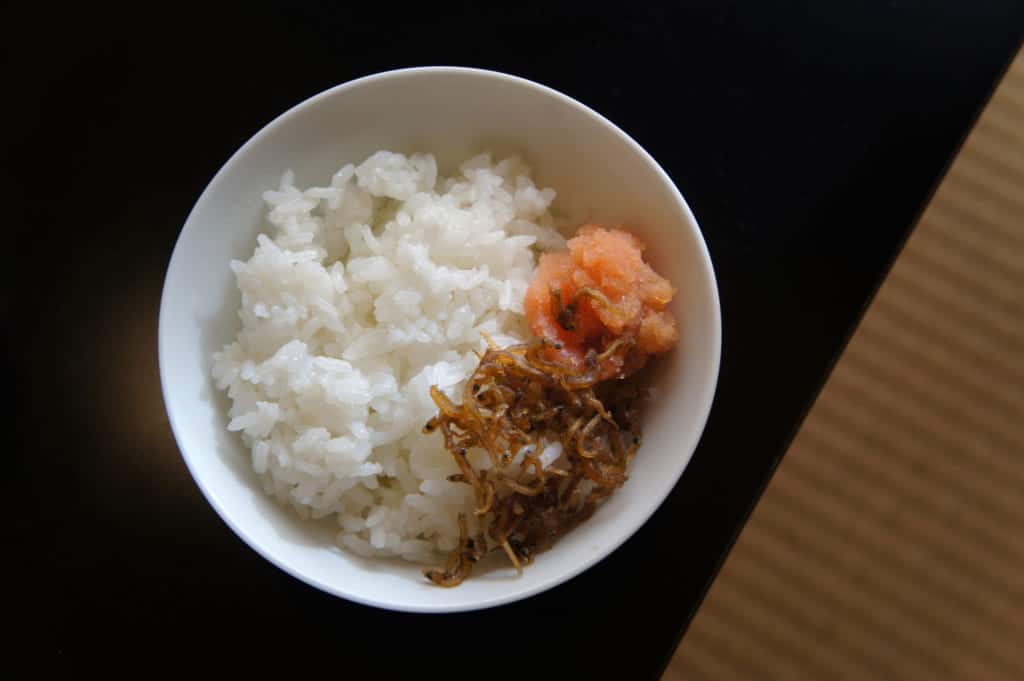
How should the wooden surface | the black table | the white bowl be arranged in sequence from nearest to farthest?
1. the white bowl
2. the wooden surface
3. the black table

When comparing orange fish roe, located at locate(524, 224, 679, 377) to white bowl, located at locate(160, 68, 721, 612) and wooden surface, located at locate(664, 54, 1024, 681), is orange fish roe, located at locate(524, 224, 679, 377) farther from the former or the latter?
wooden surface, located at locate(664, 54, 1024, 681)

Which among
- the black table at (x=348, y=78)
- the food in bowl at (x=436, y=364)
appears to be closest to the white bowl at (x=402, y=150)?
the food in bowl at (x=436, y=364)

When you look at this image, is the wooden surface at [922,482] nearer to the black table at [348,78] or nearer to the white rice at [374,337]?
the black table at [348,78]

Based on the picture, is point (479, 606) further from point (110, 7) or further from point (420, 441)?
point (110, 7)

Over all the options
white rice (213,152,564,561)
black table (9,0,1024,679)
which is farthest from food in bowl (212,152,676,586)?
black table (9,0,1024,679)

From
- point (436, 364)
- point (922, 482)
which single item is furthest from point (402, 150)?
point (922, 482)

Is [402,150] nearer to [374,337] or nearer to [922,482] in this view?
[374,337]
